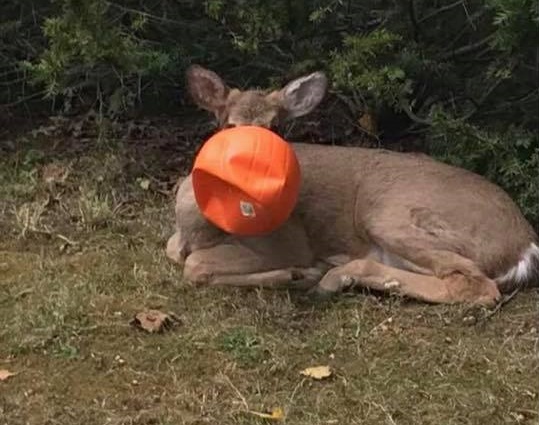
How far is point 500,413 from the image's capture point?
4648 millimetres

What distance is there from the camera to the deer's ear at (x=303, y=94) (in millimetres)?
6379

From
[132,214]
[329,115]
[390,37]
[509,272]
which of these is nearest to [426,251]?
[509,272]

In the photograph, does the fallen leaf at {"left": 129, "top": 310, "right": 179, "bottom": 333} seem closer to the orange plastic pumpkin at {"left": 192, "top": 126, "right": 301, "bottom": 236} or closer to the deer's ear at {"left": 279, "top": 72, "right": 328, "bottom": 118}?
the orange plastic pumpkin at {"left": 192, "top": 126, "right": 301, "bottom": 236}

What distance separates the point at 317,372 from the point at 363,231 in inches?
58.1

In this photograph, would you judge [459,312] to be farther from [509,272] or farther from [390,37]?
[390,37]

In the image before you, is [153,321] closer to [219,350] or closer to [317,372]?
[219,350]

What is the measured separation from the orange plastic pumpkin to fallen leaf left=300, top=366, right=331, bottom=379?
958 millimetres

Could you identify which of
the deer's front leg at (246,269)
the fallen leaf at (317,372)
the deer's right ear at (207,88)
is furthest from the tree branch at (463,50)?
the fallen leaf at (317,372)

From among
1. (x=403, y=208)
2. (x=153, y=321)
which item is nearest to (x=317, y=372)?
(x=153, y=321)

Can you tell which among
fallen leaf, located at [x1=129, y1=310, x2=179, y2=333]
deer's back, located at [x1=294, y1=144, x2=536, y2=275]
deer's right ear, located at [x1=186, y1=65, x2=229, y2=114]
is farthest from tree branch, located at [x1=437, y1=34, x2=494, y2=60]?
fallen leaf, located at [x1=129, y1=310, x2=179, y2=333]

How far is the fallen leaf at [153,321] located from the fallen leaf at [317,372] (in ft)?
2.42

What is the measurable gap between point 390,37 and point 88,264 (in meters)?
2.08

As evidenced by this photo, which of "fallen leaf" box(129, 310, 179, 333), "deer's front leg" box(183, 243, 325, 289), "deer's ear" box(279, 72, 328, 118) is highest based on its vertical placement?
"deer's ear" box(279, 72, 328, 118)

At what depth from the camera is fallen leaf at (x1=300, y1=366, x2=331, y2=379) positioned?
492cm
